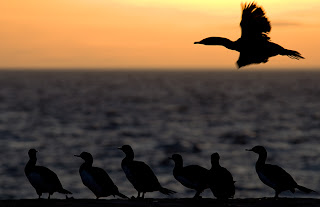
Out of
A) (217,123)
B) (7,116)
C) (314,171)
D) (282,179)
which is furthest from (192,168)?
(7,116)

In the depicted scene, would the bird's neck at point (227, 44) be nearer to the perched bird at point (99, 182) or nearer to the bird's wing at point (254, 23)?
the bird's wing at point (254, 23)

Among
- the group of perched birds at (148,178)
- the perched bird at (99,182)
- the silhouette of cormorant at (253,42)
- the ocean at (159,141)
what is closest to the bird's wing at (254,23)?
the silhouette of cormorant at (253,42)

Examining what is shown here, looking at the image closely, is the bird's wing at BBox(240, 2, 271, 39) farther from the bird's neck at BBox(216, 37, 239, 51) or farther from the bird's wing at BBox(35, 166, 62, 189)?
the bird's wing at BBox(35, 166, 62, 189)

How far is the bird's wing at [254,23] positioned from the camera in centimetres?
1459

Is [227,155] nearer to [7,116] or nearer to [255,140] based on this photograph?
[255,140]

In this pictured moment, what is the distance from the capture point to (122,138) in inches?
2290

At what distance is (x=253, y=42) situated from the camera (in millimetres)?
14570

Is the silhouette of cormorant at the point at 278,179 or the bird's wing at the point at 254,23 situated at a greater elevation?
the bird's wing at the point at 254,23

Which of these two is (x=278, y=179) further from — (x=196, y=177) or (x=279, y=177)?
(x=196, y=177)

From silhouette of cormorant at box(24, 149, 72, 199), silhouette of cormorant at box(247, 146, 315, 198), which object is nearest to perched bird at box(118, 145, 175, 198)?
silhouette of cormorant at box(24, 149, 72, 199)

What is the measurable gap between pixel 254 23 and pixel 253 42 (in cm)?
43

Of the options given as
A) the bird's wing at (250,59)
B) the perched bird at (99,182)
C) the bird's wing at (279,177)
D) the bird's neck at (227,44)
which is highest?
the bird's neck at (227,44)
